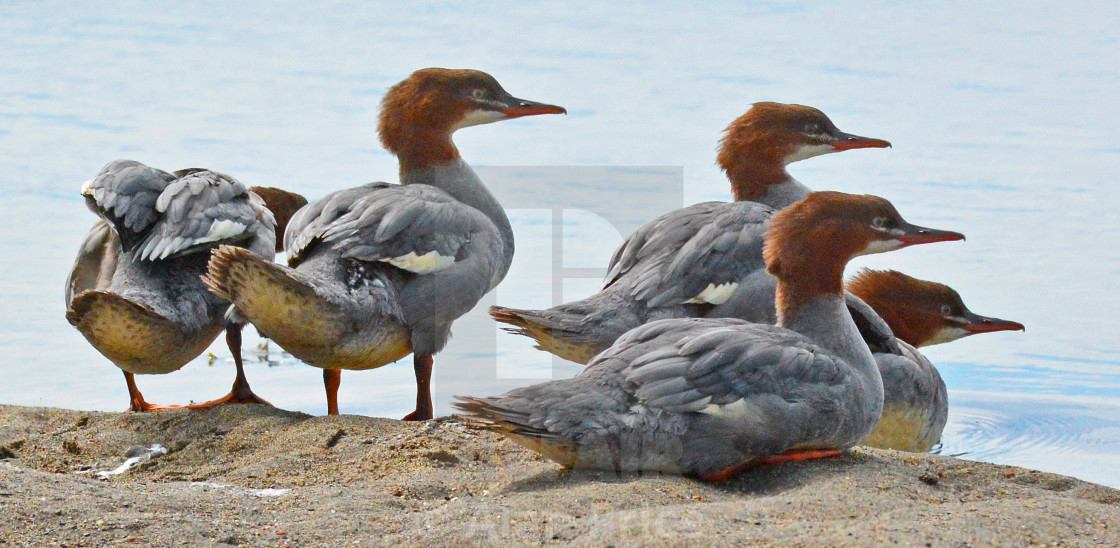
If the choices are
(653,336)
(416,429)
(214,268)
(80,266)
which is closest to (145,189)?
(80,266)

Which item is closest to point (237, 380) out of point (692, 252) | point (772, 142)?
point (692, 252)

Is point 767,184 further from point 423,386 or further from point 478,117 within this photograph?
point 423,386

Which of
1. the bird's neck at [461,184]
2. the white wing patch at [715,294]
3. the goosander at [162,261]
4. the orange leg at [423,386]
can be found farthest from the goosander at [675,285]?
the goosander at [162,261]

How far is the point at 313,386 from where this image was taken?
782 centimetres

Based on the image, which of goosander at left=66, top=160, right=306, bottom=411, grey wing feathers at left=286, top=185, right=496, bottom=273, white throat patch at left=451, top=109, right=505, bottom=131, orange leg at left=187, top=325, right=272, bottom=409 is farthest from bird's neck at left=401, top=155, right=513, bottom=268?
orange leg at left=187, top=325, right=272, bottom=409

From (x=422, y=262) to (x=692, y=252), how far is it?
1.29 metres

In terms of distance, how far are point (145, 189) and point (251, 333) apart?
2.82m

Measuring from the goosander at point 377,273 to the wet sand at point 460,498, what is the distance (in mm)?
462

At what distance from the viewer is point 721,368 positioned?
4.48 meters

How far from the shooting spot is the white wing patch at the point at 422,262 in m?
5.88

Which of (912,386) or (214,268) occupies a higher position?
(214,268)

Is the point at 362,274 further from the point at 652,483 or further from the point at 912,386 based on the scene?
the point at 912,386

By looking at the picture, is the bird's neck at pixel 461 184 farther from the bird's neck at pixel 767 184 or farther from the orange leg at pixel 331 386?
the bird's neck at pixel 767 184

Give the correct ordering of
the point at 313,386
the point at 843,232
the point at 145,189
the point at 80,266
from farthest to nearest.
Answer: the point at 313,386 → the point at 80,266 → the point at 145,189 → the point at 843,232
